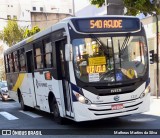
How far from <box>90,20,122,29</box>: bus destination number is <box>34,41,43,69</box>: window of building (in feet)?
9.72

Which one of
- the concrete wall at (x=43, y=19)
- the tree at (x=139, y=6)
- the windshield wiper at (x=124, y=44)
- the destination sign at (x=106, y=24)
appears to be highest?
the concrete wall at (x=43, y=19)

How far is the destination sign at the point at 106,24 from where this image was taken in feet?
31.4

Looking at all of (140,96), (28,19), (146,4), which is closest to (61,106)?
(140,96)

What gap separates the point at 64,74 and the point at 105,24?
1.83m

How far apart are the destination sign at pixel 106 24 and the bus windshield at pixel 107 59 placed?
0.23m

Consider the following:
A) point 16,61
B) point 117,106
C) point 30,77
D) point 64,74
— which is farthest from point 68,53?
point 16,61

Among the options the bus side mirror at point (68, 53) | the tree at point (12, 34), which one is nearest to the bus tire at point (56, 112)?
the bus side mirror at point (68, 53)

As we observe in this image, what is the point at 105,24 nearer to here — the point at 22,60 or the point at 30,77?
the point at 30,77

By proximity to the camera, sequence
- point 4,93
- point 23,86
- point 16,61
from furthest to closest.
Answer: point 4,93 < point 16,61 < point 23,86

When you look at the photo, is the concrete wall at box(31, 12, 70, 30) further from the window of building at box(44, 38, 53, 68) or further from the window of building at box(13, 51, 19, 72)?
the window of building at box(44, 38, 53, 68)

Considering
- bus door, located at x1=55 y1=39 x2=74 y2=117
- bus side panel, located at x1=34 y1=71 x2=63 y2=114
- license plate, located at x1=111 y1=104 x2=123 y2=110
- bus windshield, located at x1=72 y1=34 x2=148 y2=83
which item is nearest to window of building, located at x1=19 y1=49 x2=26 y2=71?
bus side panel, located at x1=34 y1=71 x2=63 y2=114

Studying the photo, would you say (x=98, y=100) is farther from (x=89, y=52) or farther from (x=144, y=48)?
(x=144, y=48)

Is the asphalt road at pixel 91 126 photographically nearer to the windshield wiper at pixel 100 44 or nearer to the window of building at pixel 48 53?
the window of building at pixel 48 53

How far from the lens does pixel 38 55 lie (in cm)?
1249
